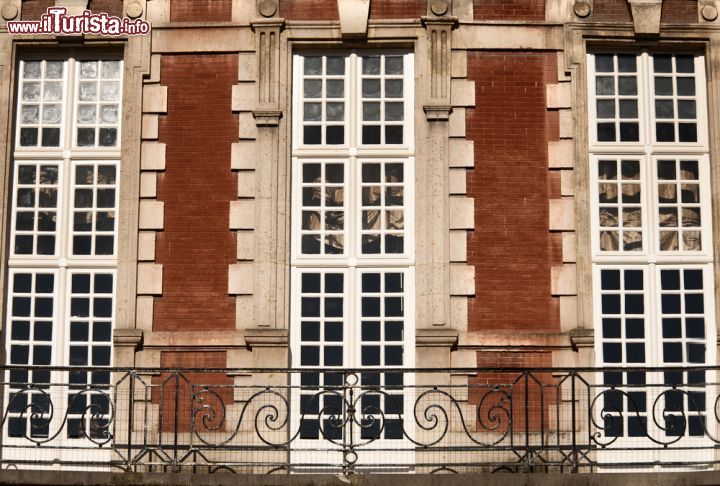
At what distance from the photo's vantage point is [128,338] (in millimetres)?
13430

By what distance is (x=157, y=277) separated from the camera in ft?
44.9

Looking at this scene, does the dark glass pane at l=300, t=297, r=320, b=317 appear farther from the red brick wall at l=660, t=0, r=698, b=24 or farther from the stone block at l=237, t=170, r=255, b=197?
the red brick wall at l=660, t=0, r=698, b=24

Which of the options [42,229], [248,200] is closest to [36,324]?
[42,229]

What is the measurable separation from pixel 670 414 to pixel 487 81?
4017mm

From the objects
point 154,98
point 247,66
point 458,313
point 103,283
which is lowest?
point 458,313

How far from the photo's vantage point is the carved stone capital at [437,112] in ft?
45.5

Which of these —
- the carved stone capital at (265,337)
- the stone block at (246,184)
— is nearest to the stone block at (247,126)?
the stone block at (246,184)

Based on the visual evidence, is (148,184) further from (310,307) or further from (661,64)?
(661,64)

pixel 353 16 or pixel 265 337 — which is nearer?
pixel 265 337

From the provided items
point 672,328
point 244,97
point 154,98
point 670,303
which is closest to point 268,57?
point 244,97

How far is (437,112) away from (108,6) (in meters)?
3.81

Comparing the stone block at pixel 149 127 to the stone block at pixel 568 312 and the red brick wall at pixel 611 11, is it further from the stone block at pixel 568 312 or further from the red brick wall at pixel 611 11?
the red brick wall at pixel 611 11

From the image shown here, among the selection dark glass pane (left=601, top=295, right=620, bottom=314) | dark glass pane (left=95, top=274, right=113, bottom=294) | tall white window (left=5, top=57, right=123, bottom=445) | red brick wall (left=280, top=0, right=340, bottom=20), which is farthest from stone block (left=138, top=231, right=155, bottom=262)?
dark glass pane (left=601, top=295, right=620, bottom=314)

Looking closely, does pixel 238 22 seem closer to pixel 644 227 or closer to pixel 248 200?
pixel 248 200
